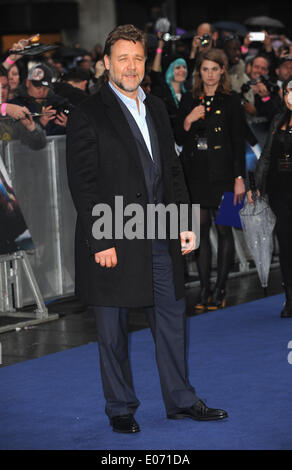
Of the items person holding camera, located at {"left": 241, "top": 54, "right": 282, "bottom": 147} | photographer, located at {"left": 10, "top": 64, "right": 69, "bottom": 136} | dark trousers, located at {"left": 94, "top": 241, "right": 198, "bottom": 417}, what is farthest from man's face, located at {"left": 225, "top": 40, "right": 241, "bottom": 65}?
dark trousers, located at {"left": 94, "top": 241, "right": 198, "bottom": 417}

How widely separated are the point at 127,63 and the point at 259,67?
707 centimetres

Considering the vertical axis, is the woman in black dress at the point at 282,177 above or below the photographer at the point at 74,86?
below

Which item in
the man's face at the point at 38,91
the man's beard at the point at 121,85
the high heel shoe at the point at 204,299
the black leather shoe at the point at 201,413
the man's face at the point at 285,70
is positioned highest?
the man's beard at the point at 121,85

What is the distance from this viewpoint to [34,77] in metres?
10.0

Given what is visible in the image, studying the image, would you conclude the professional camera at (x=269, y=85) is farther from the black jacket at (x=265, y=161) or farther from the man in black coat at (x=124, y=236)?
the man in black coat at (x=124, y=236)

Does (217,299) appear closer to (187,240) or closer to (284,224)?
(284,224)

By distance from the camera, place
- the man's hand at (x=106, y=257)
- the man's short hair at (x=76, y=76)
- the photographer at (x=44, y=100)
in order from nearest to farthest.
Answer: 1. the man's hand at (x=106, y=257)
2. the photographer at (x=44, y=100)
3. the man's short hair at (x=76, y=76)

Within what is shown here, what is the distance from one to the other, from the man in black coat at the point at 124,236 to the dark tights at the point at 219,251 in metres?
3.52

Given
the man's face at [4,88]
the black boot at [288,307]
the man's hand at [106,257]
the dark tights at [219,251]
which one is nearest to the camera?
the man's hand at [106,257]

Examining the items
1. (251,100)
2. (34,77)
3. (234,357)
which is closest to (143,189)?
(234,357)

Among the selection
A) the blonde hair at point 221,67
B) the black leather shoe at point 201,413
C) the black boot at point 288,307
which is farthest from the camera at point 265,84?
the black leather shoe at point 201,413

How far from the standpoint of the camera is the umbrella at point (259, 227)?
8.94 m

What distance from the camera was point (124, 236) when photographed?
541cm
